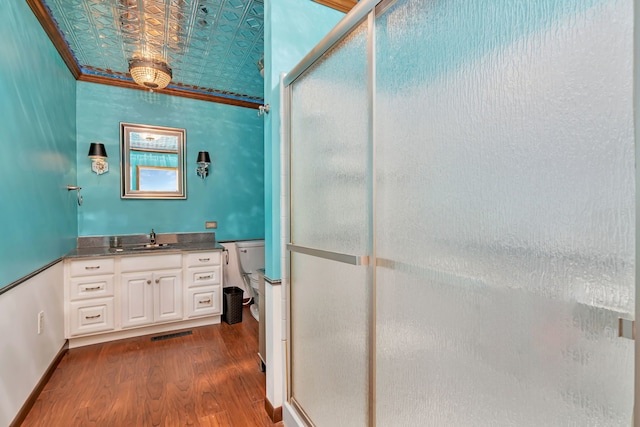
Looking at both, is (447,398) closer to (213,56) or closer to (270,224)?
(270,224)

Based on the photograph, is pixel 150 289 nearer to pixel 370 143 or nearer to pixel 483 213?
pixel 370 143

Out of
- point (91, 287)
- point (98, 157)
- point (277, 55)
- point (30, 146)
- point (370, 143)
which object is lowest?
point (91, 287)

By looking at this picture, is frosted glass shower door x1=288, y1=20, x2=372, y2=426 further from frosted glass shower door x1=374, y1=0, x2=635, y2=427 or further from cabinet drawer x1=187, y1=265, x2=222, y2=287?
cabinet drawer x1=187, y1=265, x2=222, y2=287

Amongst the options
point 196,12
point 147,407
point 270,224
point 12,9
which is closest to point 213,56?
point 196,12

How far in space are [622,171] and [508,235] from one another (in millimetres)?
220

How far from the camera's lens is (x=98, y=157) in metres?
3.06

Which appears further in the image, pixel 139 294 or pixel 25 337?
pixel 139 294

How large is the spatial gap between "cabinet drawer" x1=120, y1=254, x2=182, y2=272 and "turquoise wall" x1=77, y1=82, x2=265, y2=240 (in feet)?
1.95

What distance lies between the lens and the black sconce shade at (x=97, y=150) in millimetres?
3025

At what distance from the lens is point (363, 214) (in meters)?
1.12

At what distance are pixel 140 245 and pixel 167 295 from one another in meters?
0.72

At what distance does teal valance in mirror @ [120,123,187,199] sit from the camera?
10.8ft

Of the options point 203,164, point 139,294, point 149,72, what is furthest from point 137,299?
point 149,72

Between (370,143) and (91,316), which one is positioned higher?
(370,143)
